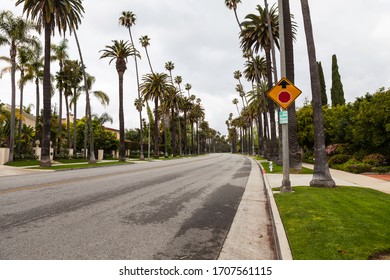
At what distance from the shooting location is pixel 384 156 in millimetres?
20375

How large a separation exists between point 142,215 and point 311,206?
14.2 ft

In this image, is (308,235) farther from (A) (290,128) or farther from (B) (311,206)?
(A) (290,128)

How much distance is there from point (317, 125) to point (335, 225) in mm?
6738

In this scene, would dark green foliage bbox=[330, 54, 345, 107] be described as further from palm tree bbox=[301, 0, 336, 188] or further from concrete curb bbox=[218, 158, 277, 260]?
concrete curb bbox=[218, 158, 277, 260]

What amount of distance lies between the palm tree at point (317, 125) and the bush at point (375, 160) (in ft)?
36.1

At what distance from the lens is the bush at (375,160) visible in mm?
19523

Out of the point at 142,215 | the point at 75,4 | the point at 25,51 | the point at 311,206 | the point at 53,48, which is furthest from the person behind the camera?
the point at 53,48

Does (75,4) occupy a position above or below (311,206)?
above

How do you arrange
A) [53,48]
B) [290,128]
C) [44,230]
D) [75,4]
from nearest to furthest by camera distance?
[44,230] < [290,128] < [75,4] < [53,48]

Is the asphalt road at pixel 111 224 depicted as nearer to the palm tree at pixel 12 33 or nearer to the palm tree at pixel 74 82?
the palm tree at pixel 12 33

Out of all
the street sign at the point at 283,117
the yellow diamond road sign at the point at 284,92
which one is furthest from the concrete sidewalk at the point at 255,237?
the yellow diamond road sign at the point at 284,92

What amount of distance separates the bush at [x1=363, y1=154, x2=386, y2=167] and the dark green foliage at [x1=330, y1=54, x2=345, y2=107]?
25.6 m

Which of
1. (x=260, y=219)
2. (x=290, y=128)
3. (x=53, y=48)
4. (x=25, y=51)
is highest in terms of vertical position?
(x=53, y=48)

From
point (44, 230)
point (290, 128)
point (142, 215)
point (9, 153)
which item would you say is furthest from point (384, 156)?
point (9, 153)
